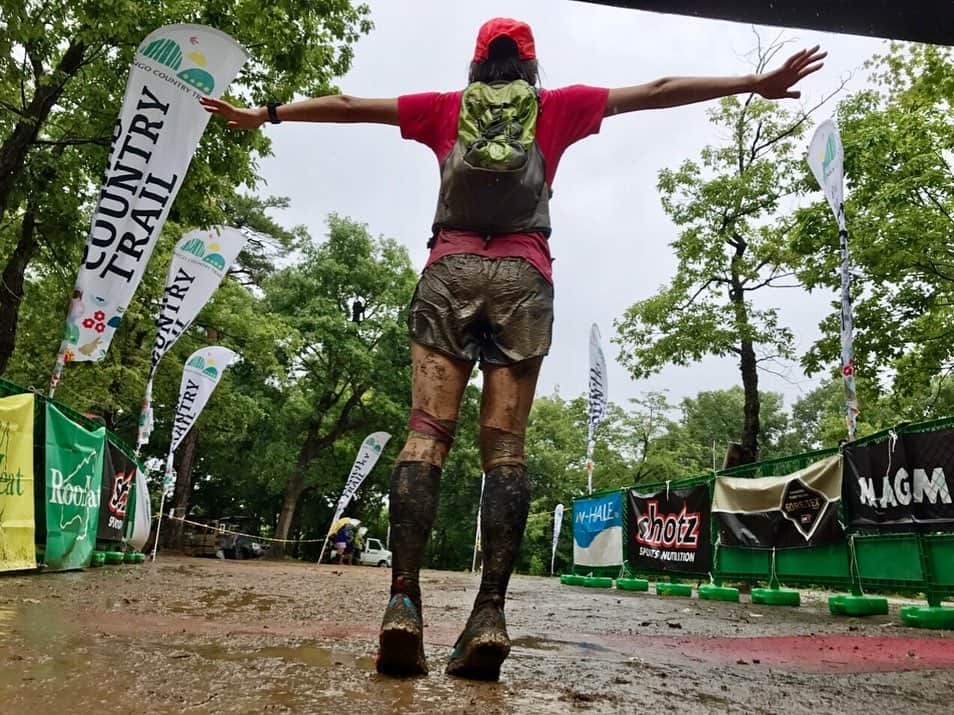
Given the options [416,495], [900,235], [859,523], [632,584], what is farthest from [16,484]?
[900,235]

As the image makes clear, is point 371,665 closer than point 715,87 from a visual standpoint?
Yes

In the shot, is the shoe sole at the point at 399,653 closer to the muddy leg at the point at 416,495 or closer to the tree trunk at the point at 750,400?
the muddy leg at the point at 416,495

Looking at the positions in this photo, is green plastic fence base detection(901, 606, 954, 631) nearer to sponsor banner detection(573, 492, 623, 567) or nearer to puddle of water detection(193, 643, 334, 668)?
puddle of water detection(193, 643, 334, 668)

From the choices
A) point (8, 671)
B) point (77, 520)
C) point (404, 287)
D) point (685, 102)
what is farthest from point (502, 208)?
point (404, 287)

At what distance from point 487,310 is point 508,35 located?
122 cm

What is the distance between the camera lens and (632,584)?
1149 cm

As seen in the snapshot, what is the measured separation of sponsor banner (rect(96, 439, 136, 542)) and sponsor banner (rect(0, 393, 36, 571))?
3439mm

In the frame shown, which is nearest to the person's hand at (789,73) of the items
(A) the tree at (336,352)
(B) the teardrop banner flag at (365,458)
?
(B) the teardrop banner flag at (365,458)

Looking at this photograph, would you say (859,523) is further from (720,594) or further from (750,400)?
(750,400)

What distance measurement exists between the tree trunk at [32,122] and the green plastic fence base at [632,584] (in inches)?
458

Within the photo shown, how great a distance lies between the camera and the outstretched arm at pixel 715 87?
2.71m

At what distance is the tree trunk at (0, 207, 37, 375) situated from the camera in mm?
14180

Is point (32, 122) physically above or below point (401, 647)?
above

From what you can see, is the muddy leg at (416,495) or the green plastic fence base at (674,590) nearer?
the muddy leg at (416,495)
